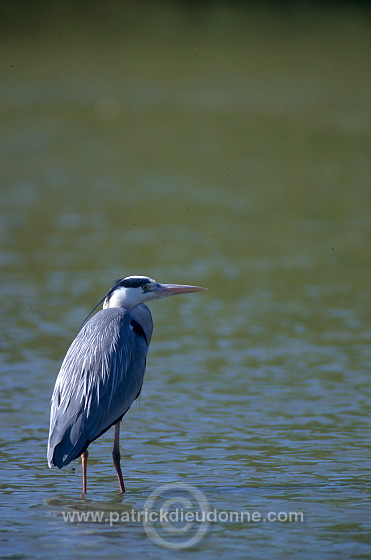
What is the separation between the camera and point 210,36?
92.2ft

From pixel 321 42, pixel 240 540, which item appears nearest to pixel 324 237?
pixel 240 540

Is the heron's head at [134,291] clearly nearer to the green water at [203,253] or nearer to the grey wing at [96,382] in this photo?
the grey wing at [96,382]

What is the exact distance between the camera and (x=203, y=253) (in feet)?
47.0

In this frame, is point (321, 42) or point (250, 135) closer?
point (250, 135)

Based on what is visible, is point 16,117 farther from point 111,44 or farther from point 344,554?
point 344,554

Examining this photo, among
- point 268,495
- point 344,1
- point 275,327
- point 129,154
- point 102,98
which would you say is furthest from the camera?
point 344,1

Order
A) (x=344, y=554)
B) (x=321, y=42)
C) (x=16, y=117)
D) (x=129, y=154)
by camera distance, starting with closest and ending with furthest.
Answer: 1. (x=344, y=554)
2. (x=129, y=154)
3. (x=16, y=117)
4. (x=321, y=42)

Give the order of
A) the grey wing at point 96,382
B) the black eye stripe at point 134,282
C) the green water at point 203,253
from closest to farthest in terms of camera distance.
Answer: the grey wing at point 96,382 < the green water at point 203,253 < the black eye stripe at point 134,282

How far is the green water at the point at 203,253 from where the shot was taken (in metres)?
6.95

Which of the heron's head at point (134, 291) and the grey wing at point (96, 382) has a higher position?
the heron's head at point (134, 291)

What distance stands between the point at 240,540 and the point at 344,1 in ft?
87.2

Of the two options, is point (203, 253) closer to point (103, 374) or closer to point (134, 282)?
point (134, 282)

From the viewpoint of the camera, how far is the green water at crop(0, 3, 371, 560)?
22.8ft

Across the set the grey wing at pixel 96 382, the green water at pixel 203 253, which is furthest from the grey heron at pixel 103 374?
the green water at pixel 203 253
